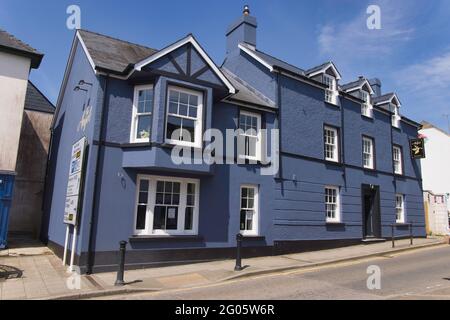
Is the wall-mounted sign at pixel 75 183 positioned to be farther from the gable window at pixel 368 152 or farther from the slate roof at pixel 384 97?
the slate roof at pixel 384 97

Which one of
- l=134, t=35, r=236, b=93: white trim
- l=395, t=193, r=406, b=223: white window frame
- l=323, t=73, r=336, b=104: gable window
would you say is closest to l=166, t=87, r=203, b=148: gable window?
l=134, t=35, r=236, b=93: white trim

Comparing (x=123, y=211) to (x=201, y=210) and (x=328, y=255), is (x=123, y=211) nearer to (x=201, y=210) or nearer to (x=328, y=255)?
(x=201, y=210)

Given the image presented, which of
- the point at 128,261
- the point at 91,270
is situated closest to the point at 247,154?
the point at 128,261

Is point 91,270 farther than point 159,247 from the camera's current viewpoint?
No

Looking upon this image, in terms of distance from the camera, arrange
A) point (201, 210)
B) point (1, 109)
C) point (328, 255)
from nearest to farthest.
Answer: point (201, 210), point (328, 255), point (1, 109)

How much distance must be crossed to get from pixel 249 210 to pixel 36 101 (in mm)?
15966

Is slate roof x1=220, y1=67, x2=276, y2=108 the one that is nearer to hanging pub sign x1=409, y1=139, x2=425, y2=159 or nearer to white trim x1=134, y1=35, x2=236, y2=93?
white trim x1=134, y1=35, x2=236, y2=93

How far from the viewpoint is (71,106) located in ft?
50.0

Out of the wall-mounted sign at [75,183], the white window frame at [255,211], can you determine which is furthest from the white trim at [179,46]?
the white window frame at [255,211]

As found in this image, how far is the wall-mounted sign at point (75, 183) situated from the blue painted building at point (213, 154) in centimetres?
23

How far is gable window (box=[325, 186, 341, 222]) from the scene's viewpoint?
16.7 metres

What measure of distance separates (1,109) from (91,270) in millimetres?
8829

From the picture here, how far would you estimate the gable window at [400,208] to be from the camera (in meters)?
20.6

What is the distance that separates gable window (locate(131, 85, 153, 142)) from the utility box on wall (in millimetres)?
6540
